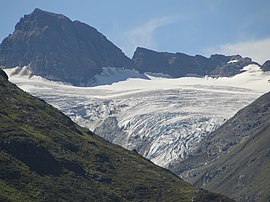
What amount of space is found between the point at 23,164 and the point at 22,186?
16.3 meters

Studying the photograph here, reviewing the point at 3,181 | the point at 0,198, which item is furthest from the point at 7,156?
the point at 0,198

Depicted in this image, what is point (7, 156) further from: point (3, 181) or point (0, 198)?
point (0, 198)

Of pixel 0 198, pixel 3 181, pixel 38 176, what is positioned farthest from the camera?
pixel 38 176

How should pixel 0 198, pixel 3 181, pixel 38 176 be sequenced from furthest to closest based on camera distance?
pixel 38 176, pixel 3 181, pixel 0 198

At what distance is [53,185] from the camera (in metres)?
194

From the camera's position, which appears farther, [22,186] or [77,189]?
[77,189]

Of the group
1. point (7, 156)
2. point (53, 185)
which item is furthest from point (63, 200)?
point (7, 156)

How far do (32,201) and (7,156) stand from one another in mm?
27034

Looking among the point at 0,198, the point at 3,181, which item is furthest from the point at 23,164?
the point at 0,198

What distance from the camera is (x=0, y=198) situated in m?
166

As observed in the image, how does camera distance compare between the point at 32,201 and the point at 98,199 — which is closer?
the point at 32,201

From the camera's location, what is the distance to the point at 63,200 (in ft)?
614

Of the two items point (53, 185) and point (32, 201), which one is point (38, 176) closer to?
point (53, 185)

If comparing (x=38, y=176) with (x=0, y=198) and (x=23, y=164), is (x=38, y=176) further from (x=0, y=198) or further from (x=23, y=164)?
(x=0, y=198)
